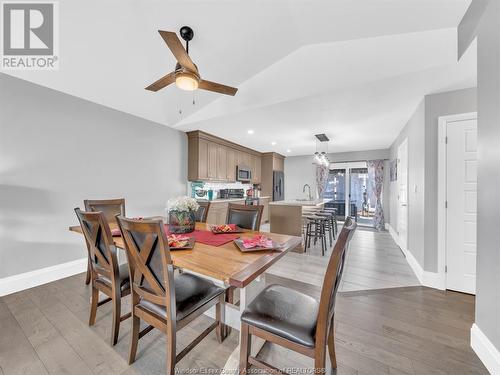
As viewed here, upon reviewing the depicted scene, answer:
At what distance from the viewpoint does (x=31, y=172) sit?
8.32ft

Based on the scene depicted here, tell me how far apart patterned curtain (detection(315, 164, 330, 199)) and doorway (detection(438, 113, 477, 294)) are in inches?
175

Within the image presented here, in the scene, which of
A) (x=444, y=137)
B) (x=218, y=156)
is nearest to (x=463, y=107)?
(x=444, y=137)

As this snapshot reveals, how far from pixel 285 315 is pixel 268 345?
664mm

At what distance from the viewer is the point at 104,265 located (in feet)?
5.46

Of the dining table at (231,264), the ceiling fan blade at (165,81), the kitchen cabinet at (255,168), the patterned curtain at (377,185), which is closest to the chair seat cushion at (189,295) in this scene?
the dining table at (231,264)

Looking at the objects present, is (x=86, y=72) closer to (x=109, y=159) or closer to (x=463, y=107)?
(x=109, y=159)

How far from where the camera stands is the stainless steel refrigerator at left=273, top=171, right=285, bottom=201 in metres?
7.10

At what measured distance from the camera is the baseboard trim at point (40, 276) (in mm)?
2338

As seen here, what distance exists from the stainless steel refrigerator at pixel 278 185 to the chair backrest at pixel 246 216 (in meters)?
4.67

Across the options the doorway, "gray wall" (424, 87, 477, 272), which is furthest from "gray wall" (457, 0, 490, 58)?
the doorway

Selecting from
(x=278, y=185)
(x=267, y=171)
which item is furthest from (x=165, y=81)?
(x=278, y=185)

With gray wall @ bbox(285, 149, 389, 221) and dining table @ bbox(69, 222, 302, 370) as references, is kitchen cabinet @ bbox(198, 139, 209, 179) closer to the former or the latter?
dining table @ bbox(69, 222, 302, 370)

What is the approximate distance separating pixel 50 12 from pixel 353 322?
4.20 meters

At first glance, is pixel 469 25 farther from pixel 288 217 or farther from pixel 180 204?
pixel 288 217
